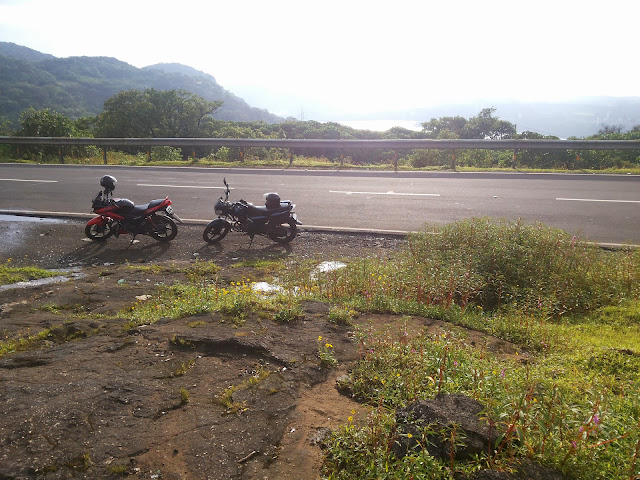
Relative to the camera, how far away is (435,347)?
4152 millimetres

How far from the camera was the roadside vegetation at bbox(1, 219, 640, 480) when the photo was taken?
9.11 feet

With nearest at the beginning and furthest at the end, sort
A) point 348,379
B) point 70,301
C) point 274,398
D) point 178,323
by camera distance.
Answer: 1. point 274,398
2. point 348,379
3. point 178,323
4. point 70,301

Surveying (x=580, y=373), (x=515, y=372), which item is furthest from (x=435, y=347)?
(x=580, y=373)

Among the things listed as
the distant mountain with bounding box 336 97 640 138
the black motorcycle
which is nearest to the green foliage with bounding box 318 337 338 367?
the black motorcycle

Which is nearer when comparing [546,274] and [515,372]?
[515,372]

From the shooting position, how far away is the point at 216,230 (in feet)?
31.2

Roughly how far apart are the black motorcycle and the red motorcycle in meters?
0.87

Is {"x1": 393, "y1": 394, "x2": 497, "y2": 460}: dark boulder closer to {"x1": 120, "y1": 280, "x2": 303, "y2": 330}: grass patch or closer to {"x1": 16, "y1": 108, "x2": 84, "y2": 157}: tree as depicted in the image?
{"x1": 120, "y1": 280, "x2": 303, "y2": 330}: grass patch

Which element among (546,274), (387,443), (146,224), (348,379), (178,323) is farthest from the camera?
(146,224)

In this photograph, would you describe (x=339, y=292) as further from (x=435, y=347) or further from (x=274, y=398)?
(x=274, y=398)

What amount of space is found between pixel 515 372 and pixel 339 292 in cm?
282

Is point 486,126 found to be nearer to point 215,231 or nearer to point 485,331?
point 215,231

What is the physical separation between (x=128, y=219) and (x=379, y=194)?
720cm

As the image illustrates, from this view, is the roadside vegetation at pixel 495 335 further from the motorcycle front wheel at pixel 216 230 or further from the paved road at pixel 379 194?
the paved road at pixel 379 194
